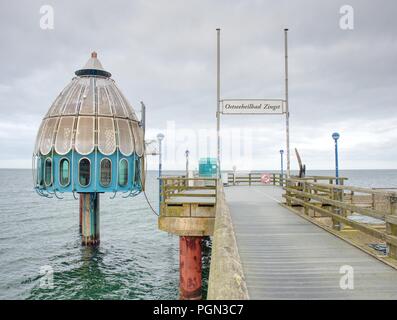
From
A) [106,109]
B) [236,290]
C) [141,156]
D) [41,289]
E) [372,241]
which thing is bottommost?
[41,289]

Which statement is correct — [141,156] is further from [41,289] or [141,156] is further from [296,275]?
[296,275]

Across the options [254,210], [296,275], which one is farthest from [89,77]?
[296,275]

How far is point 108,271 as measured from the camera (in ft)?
68.6

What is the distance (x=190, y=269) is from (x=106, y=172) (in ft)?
42.9

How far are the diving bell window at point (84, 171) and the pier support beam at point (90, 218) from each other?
5.29 ft

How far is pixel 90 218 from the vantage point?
2575 cm

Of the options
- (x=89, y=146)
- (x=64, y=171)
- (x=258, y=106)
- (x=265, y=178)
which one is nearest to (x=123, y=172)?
(x=89, y=146)

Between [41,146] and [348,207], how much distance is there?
22300 millimetres

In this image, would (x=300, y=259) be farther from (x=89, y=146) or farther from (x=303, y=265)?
(x=89, y=146)

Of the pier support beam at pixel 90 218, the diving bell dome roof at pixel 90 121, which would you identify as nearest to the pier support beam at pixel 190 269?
the diving bell dome roof at pixel 90 121

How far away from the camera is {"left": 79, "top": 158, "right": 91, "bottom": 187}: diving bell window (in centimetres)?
2391

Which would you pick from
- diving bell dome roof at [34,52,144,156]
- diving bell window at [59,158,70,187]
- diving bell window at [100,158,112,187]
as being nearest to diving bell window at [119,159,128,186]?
diving bell dome roof at [34,52,144,156]

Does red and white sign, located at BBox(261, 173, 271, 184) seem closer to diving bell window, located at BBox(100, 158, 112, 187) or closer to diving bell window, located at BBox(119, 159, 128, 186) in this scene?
diving bell window, located at BBox(119, 159, 128, 186)

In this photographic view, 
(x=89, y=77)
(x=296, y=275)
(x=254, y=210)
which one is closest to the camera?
(x=296, y=275)
